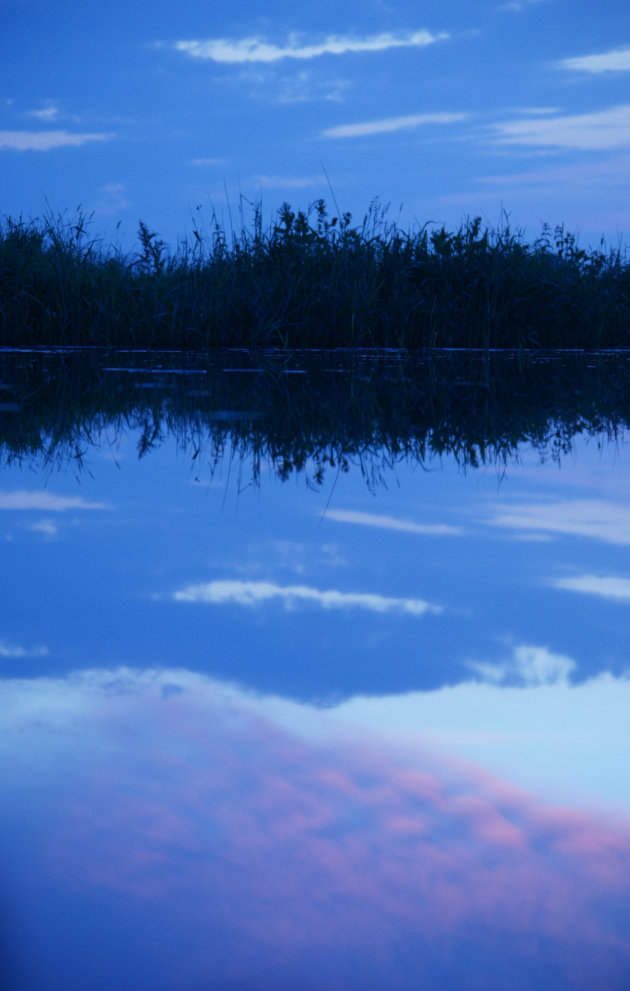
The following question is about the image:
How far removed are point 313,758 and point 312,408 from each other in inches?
109

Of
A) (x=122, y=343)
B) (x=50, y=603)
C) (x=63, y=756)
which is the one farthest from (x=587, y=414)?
(x=122, y=343)

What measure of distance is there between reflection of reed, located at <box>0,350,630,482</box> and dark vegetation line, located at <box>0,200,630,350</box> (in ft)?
3.67

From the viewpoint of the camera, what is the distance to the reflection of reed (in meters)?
2.97

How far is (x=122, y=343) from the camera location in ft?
23.5

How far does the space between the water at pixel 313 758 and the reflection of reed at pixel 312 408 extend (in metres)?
0.91

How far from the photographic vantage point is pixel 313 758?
0.99m

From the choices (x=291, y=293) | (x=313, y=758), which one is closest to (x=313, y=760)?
(x=313, y=758)

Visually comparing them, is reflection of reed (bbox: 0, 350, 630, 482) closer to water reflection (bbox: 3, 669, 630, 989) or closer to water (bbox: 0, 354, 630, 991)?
water (bbox: 0, 354, 630, 991)

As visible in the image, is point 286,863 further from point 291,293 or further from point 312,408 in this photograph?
point 291,293

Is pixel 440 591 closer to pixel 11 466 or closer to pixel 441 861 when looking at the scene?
pixel 441 861

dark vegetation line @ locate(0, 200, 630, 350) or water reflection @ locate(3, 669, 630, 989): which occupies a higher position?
dark vegetation line @ locate(0, 200, 630, 350)

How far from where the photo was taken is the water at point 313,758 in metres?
0.71

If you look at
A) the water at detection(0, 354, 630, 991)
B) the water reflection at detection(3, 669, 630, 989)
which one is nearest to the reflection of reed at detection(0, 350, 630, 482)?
the water at detection(0, 354, 630, 991)

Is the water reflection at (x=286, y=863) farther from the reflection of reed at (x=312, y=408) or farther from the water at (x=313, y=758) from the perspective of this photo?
the reflection of reed at (x=312, y=408)
